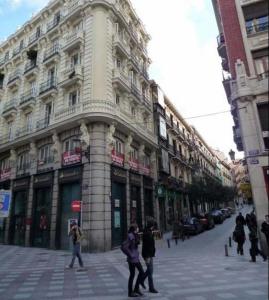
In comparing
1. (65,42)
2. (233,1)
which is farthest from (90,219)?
(65,42)

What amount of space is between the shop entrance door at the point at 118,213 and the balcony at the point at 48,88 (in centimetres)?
961

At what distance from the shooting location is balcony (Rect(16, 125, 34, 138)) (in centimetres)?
2319

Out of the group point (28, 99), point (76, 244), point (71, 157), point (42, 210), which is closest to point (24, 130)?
point (28, 99)

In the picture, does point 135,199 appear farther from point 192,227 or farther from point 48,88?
point 48,88

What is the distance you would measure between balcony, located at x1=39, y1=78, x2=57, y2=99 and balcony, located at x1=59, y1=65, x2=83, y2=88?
89cm

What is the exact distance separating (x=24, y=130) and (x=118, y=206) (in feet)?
37.0

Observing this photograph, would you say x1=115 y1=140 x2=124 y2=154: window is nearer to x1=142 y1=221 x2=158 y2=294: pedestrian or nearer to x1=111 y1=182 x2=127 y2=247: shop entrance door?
x1=111 y1=182 x2=127 y2=247: shop entrance door

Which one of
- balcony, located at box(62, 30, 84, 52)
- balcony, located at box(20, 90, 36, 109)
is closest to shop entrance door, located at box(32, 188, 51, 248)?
balcony, located at box(20, 90, 36, 109)

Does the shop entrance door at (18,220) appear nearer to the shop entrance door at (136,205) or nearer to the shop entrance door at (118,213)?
the shop entrance door at (118,213)

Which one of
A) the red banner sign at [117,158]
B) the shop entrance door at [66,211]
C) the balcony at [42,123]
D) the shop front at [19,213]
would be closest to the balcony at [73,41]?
the balcony at [42,123]

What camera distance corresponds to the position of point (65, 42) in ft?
76.7

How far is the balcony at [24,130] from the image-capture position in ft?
76.1

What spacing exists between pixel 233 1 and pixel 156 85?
18.3m

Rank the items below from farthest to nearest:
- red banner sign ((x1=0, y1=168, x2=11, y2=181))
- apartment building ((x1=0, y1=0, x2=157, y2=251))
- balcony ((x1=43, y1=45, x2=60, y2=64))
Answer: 1. red banner sign ((x1=0, y1=168, x2=11, y2=181))
2. balcony ((x1=43, y1=45, x2=60, y2=64))
3. apartment building ((x1=0, y1=0, x2=157, y2=251))
